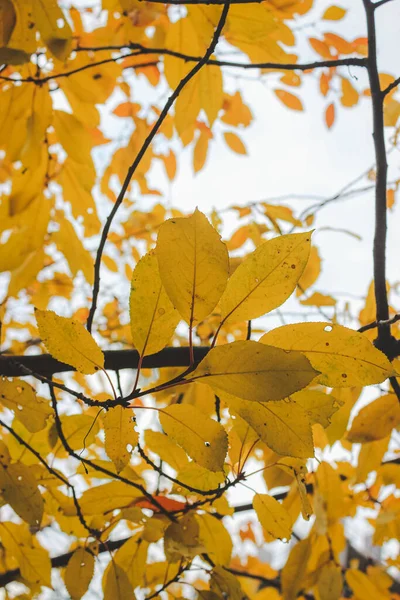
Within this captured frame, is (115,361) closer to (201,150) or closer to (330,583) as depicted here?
(330,583)

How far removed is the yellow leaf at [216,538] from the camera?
0.73 meters

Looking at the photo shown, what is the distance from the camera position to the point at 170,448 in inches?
28.3

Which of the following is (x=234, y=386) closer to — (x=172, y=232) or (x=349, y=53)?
(x=172, y=232)

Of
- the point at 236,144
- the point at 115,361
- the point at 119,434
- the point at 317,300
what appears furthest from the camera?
the point at 236,144

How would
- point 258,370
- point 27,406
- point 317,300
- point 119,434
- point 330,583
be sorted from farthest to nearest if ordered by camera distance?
1. point 317,300
2. point 330,583
3. point 27,406
4. point 119,434
5. point 258,370

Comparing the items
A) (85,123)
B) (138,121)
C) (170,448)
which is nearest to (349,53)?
(138,121)

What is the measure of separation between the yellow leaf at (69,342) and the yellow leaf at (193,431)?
3.6 inches

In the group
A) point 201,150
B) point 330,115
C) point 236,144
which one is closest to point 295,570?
point 201,150

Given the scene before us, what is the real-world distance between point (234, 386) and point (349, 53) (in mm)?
1081

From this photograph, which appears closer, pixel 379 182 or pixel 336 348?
pixel 336 348

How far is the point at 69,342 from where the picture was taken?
0.40m

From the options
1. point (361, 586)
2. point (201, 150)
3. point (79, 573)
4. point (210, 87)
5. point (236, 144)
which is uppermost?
Result: point (236, 144)

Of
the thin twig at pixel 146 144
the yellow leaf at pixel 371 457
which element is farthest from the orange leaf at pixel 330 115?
the yellow leaf at pixel 371 457

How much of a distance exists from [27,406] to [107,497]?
19 cm
